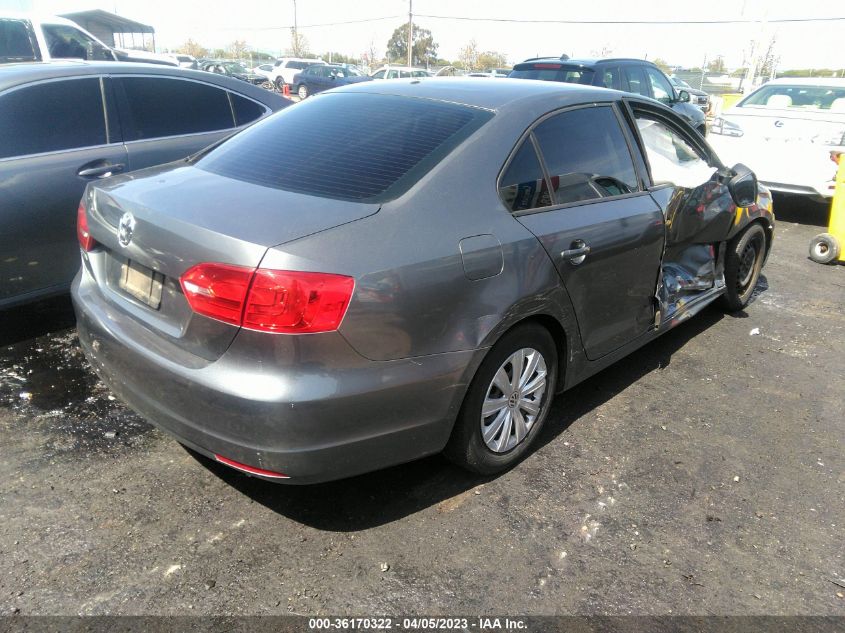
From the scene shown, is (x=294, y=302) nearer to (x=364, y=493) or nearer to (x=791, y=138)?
(x=364, y=493)

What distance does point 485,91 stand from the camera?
3.27 meters

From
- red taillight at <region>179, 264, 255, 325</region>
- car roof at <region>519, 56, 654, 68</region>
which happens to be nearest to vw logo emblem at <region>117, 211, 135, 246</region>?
red taillight at <region>179, 264, 255, 325</region>

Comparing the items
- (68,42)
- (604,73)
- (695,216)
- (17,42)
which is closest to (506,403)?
(695,216)

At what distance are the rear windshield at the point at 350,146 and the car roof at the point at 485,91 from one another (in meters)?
0.08

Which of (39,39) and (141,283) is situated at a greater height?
(39,39)

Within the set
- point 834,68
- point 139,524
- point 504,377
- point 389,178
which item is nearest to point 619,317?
point 504,377

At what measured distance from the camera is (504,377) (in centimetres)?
293

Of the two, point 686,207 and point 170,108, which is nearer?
point 686,207

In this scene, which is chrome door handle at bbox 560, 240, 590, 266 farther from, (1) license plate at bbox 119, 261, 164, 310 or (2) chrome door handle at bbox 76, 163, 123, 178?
(2) chrome door handle at bbox 76, 163, 123, 178

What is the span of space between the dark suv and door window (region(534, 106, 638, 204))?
19.5 ft

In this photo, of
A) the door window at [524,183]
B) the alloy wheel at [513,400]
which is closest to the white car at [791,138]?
the door window at [524,183]

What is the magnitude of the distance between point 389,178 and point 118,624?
182cm

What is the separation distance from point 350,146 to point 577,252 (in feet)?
3.67

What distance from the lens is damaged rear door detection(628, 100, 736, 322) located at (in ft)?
13.4
